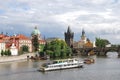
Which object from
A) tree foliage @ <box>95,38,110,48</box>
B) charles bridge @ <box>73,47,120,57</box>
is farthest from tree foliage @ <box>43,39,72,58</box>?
tree foliage @ <box>95,38,110,48</box>

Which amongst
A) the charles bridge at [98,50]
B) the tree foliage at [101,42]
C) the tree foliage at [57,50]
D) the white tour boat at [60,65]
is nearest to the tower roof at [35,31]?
the charles bridge at [98,50]

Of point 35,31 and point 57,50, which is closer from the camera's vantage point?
point 57,50

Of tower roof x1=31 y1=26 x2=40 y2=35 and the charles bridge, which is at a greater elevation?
tower roof x1=31 y1=26 x2=40 y2=35

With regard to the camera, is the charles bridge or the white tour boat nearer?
the white tour boat

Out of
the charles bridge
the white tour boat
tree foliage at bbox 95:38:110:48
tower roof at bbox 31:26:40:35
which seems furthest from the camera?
tower roof at bbox 31:26:40:35

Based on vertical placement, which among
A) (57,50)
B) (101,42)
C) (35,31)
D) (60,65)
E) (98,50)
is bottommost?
(60,65)

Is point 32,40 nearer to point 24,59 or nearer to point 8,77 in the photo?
point 24,59

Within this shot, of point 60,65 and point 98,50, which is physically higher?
point 98,50

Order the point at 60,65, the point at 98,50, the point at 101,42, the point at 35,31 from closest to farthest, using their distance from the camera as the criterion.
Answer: the point at 60,65
the point at 98,50
the point at 101,42
the point at 35,31

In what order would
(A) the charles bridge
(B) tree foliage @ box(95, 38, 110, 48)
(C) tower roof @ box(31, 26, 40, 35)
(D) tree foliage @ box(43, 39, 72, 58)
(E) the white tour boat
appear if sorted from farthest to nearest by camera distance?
(C) tower roof @ box(31, 26, 40, 35) < (B) tree foliage @ box(95, 38, 110, 48) < (A) the charles bridge < (D) tree foliage @ box(43, 39, 72, 58) < (E) the white tour boat

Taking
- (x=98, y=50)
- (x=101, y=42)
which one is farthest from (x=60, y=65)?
(x=101, y=42)

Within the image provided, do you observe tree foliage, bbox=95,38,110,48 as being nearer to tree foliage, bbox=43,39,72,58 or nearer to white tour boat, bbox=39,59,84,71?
tree foliage, bbox=43,39,72,58

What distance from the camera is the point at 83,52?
122375 mm

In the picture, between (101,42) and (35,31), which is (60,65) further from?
(35,31)
